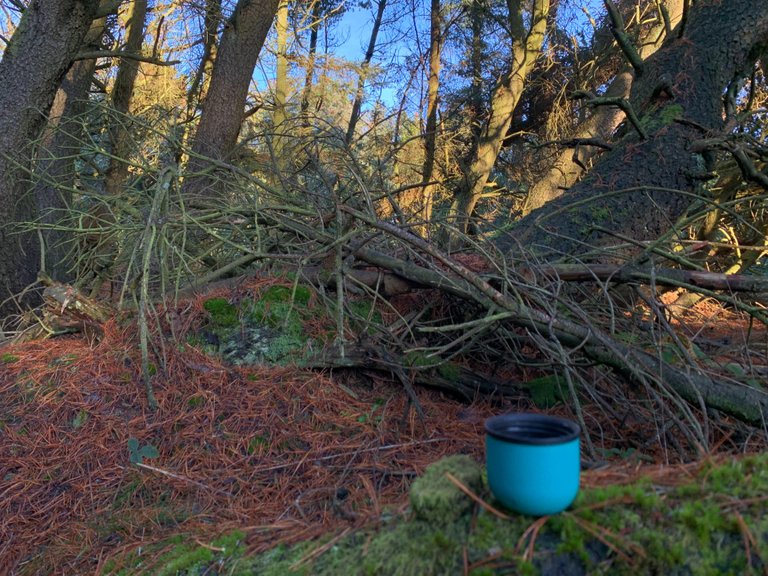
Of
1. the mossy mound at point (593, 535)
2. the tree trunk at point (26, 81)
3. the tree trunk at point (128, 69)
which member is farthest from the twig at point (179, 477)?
the tree trunk at point (128, 69)

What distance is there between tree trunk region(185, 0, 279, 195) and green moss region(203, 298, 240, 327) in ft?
11.1

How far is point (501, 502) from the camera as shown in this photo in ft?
4.76

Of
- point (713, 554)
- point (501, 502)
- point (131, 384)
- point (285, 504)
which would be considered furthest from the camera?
point (131, 384)

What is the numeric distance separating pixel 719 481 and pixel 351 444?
70.2 inches

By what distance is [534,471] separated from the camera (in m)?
1.33

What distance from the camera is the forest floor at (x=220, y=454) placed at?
6.10 ft

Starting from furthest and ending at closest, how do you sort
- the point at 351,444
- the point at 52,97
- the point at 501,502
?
1. the point at 52,97
2. the point at 351,444
3. the point at 501,502

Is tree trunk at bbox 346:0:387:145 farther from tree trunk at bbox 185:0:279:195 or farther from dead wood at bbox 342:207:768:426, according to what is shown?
dead wood at bbox 342:207:768:426

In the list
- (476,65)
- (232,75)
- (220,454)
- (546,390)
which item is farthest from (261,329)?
(476,65)

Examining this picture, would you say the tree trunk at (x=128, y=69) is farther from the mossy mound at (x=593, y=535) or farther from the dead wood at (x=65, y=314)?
the mossy mound at (x=593, y=535)

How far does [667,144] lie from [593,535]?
4.09 meters

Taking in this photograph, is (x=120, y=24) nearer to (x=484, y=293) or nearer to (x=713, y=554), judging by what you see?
(x=484, y=293)

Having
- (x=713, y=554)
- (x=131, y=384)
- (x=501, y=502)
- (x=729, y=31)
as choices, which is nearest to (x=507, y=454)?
(x=501, y=502)

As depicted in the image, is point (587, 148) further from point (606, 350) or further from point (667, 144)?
point (606, 350)
